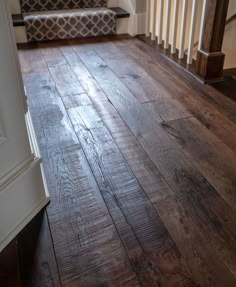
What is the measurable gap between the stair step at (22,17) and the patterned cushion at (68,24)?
0.14 ft

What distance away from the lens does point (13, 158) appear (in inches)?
40.7

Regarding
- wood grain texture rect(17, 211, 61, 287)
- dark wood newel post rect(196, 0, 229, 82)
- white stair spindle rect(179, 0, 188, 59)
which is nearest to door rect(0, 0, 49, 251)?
wood grain texture rect(17, 211, 61, 287)

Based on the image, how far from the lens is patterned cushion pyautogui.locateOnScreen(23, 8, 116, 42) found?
310cm

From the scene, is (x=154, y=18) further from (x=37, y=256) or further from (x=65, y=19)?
(x=37, y=256)

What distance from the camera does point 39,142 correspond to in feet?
5.21

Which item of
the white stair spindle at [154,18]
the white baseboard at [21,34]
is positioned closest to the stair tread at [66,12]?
the white baseboard at [21,34]

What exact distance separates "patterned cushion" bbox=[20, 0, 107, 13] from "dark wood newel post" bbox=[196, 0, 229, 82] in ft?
5.76

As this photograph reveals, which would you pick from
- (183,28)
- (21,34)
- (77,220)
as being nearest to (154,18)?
(183,28)

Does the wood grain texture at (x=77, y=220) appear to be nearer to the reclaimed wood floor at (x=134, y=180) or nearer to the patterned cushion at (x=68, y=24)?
the reclaimed wood floor at (x=134, y=180)

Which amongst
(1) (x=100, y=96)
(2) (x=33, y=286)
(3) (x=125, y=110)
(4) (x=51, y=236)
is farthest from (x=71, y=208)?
(1) (x=100, y=96)

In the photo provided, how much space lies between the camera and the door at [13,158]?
901 millimetres

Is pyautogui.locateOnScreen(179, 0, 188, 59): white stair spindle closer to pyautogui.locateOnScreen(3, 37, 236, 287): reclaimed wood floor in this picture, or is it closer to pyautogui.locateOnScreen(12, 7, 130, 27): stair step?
pyautogui.locateOnScreen(3, 37, 236, 287): reclaimed wood floor

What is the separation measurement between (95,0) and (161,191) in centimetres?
284

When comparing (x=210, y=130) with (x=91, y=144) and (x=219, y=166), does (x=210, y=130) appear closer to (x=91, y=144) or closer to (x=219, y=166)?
(x=219, y=166)
